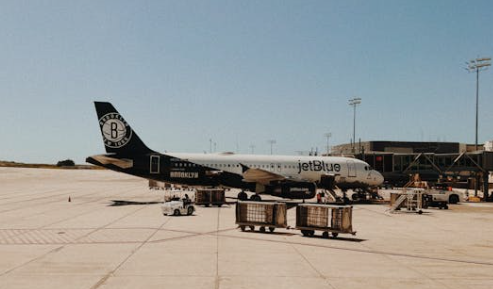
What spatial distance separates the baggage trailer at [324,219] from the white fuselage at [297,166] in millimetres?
19628

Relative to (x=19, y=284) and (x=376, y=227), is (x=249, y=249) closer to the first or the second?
(x=19, y=284)

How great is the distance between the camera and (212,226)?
76.8 feet

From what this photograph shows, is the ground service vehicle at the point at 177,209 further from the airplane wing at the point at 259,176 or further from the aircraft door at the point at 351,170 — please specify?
the aircraft door at the point at 351,170

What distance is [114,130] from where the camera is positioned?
38.3 meters

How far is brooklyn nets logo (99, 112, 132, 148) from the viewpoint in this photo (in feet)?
125

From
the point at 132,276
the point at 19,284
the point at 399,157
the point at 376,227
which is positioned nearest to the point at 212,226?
the point at 376,227

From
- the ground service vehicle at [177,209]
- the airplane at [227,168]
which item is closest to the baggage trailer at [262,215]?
the ground service vehicle at [177,209]

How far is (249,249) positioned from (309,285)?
5.44 m

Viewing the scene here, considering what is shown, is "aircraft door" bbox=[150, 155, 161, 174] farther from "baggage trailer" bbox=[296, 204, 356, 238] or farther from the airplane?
"baggage trailer" bbox=[296, 204, 356, 238]

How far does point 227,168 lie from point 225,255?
25.2 m

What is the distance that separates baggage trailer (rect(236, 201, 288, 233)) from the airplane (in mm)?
14800

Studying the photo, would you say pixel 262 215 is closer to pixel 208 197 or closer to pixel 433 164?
pixel 208 197

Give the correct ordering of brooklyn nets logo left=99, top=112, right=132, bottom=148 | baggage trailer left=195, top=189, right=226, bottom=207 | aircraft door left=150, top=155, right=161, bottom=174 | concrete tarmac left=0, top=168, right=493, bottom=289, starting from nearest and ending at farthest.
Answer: concrete tarmac left=0, top=168, right=493, bottom=289, baggage trailer left=195, top=189, right=226, bottom=207, brooklyn nets logo left=99, top=112, right=132, bottom=148, aircraft door left=150, top=155, right=161, bottom=174

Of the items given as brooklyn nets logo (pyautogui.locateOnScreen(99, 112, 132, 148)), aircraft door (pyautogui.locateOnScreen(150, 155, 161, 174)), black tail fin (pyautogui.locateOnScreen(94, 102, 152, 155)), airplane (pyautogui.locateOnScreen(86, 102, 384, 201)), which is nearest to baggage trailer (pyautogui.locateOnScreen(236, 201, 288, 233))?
airplane (pyautogui.locateOnScreen(86, 102, 384, 201))
